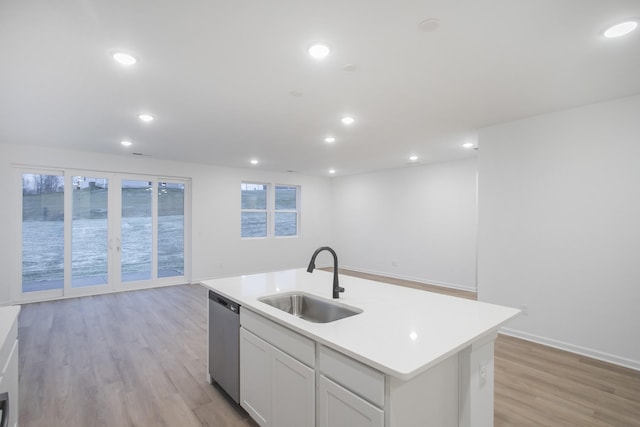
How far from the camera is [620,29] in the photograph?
1.85m

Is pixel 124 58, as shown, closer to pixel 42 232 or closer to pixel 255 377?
pixel 255 377

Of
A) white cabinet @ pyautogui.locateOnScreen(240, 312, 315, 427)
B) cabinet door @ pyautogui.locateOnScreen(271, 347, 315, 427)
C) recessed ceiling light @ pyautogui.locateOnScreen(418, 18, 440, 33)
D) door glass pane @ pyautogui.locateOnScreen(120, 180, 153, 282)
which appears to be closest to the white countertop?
white cabinet @ pyautogui.locateOnScreen(240, 312, 315, 427)

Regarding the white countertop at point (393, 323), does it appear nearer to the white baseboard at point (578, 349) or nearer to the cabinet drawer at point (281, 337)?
the cabinet drawer at point (281, 337)

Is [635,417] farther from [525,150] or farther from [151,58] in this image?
[151,58]

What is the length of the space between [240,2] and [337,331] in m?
1.79

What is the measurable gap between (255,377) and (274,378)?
269mm

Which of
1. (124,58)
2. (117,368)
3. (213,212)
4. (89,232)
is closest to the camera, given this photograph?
(124,58)

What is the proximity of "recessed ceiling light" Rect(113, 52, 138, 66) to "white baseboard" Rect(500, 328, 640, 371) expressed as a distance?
4650mm

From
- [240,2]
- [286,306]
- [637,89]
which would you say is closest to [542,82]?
[637,89]

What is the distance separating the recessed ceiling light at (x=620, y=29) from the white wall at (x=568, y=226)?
4.83 ft

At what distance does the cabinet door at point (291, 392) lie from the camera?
5.16 feet

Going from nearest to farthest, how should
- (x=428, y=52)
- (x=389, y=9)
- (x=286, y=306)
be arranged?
(x=389, y=9)
(x=428, y=52)
(x=286, y=306)

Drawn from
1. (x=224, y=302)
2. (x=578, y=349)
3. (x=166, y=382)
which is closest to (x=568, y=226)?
(x=578, y=349)

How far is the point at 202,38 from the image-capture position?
194cm
